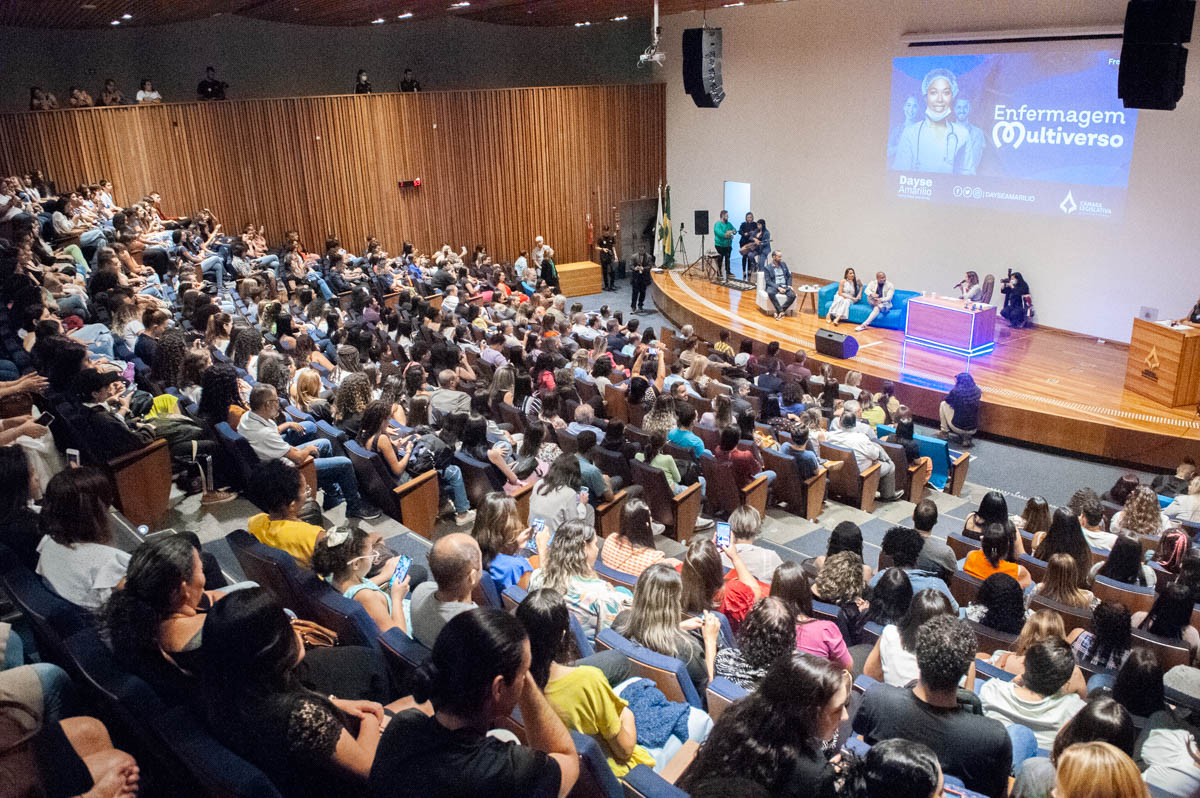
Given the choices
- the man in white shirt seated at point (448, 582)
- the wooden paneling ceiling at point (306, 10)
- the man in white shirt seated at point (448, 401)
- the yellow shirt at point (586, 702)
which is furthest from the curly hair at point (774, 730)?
the wooden paneling ceiling at point (306, 10)

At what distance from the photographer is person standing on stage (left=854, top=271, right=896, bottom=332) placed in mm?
11469

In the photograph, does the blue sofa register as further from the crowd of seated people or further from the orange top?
the orange top

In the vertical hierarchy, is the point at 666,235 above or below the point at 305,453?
below

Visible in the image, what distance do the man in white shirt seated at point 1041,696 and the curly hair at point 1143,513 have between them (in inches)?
111

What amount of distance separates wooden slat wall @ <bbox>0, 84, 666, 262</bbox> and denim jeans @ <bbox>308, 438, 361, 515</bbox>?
348 inches

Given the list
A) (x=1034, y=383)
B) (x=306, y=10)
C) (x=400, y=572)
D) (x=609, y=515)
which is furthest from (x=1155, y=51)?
(x=306, y=10)

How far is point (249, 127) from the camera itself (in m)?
13.4

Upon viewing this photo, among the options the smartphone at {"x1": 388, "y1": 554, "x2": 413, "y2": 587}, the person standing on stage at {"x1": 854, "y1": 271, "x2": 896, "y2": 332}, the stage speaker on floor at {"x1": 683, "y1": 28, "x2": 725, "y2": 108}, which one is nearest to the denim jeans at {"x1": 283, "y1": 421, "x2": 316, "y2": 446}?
the smartphone at {"x1": 388, "y1": 554, "x2": 413, "y2": 587}

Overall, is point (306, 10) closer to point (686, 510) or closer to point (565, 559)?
point (686, 510)

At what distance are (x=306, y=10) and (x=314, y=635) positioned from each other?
11292 mm

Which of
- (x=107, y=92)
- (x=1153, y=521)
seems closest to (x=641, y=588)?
(x=1153, y=521)

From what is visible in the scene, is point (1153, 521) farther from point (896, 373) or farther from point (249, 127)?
point (249, 127)

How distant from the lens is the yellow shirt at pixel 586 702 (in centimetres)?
231

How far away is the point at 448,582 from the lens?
2.82 metres
